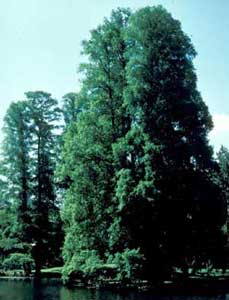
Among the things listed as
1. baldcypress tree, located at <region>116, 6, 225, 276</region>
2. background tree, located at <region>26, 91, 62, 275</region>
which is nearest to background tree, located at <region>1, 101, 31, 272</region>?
background tree, located at <region>26, 91, 62, 275</region>

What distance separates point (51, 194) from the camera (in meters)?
50.9

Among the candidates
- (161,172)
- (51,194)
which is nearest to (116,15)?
(161,172)

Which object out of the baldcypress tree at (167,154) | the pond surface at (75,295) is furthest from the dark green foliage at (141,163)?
the pond surface at (75,295)

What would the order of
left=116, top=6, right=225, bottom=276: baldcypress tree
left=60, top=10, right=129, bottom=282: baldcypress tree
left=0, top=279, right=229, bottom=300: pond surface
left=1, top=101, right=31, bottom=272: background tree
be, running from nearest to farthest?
left=0, top=279, right=229, bottom=300: pond surface, left=116, top=6, right=225, bottom=276: baldcypress tree, left=60, top=10, right=129, bottom=282: baldcypress tree, left=1, top=101, right=31, bottom=272: background tree

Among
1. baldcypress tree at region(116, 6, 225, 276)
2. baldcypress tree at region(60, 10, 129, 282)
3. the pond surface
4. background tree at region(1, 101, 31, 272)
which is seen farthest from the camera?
background tree at region(1, 101, 31, 272)

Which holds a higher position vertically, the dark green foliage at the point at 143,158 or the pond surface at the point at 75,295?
the dark green foliage at the point at 143,158

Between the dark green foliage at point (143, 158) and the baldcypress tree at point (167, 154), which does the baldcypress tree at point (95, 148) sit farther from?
the baldcypress tree at point (167, 154)

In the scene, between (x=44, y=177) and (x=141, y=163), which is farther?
(x=44, y=177)

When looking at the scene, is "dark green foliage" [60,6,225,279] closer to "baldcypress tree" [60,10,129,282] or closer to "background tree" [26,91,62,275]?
"baldcypress tree" [60,10,129,282]

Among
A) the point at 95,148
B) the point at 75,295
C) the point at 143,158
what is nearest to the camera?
the point at 75,295

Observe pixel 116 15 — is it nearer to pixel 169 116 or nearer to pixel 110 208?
pixel 169 116

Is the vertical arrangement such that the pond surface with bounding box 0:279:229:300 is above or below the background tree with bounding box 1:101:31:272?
below

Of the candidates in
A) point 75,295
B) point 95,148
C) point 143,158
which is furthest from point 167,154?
point 75,295

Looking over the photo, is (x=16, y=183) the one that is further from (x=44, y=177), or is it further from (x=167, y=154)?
(x=167, y=154)
